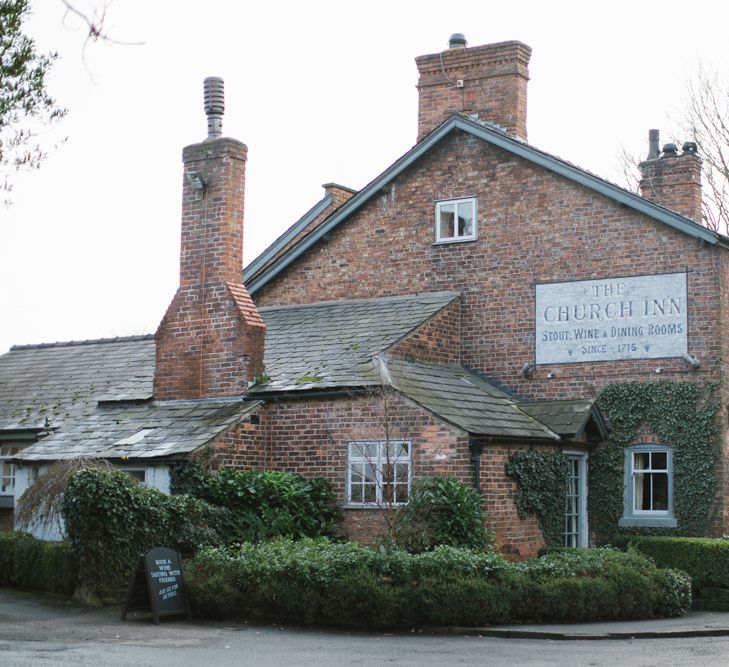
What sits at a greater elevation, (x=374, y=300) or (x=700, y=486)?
(x=374, y=300)

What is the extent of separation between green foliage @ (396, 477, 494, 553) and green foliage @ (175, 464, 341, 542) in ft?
5.97

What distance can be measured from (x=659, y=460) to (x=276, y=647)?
10.0 meters

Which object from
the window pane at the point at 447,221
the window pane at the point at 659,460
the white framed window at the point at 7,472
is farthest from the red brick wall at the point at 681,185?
the white framed window at the point at 7,472

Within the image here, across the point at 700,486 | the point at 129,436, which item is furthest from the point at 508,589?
the point at 129,436

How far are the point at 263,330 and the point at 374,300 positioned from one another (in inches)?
142

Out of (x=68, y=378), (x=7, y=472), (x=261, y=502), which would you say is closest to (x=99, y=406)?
(x=7, y=472)

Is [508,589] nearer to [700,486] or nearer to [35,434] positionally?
[700,486]

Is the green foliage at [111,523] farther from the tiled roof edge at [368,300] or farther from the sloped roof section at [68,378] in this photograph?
the tiled roof edge at [368,300]

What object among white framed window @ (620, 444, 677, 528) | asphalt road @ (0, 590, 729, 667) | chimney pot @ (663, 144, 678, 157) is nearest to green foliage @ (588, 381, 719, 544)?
white framed window @ (620, 444, 677, 528)

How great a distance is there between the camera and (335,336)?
23.2 meters

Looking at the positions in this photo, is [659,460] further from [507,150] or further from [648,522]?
[507,150]

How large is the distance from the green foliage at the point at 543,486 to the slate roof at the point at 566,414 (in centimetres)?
49

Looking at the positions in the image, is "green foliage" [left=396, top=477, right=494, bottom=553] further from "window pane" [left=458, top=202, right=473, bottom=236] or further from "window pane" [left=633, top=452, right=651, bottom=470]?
"window pane" [left=458, top=202, right=473, bottom=236]

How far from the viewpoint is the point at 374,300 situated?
82.3ft
